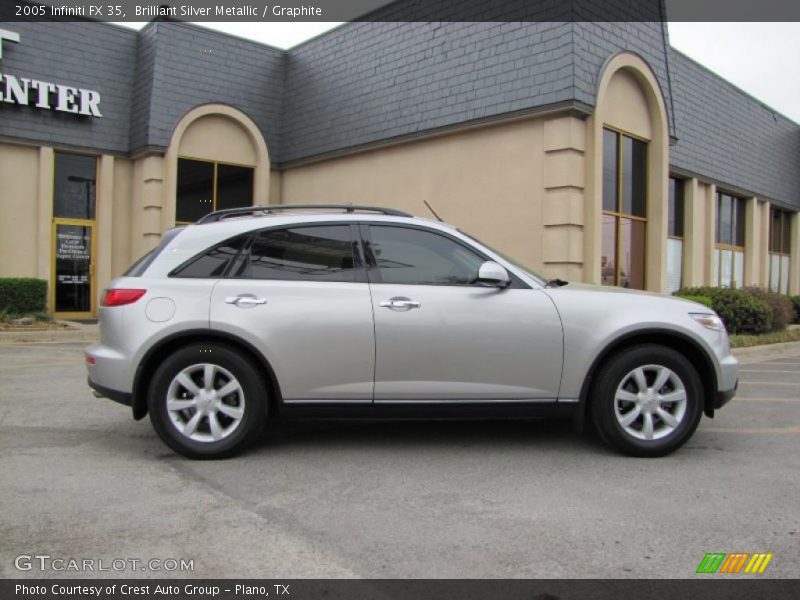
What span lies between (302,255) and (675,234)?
1487cm

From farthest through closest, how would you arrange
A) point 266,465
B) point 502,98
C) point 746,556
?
point 502,98, point 266,465, point 746,556

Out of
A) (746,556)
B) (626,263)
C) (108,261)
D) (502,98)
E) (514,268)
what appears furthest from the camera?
(108,261)

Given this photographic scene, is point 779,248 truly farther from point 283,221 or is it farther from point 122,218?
point 283,221

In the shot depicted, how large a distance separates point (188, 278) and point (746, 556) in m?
3.79

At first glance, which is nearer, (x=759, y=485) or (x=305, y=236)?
(x=759, y=485)

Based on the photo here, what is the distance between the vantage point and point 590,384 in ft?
16.4

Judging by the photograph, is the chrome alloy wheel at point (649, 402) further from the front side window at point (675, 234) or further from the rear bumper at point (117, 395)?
the front side window at point (675, 234)

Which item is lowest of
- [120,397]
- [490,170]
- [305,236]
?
[120,397]

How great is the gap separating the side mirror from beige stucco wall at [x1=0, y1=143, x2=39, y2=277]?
13416 mm

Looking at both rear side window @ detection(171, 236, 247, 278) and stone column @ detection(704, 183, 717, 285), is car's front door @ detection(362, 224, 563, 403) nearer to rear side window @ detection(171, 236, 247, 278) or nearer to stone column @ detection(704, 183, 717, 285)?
rear side window @ detection(171, 236, 247, 278)

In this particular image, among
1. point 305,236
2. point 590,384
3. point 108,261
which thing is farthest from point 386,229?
point 108,261

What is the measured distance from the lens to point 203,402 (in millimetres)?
4809

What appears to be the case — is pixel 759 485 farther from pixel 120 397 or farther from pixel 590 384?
pixel 120 397

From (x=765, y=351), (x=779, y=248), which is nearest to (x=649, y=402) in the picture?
(x=765, y=351)
